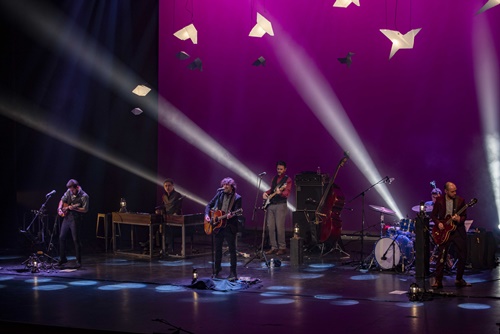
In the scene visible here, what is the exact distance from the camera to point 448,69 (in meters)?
13.1

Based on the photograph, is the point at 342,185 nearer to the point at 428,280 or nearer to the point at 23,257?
the point at 428,280

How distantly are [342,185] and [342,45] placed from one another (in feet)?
9.31

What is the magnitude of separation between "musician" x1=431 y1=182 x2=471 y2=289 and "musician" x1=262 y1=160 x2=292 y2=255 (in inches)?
147

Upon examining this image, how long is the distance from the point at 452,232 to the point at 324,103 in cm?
552

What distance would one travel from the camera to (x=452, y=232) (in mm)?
9266

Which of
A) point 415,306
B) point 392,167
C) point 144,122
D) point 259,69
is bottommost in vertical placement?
point 415,306

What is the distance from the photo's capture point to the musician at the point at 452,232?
9.21 metres

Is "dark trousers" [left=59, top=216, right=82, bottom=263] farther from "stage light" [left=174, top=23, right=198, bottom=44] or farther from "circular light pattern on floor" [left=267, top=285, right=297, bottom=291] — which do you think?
"stage light" [left=174, top=23, right=198, bottom=44]

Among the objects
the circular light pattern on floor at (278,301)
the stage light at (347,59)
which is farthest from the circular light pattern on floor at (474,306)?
the stage light at (347,59)

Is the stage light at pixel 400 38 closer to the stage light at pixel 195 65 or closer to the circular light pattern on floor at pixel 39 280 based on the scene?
the stage light at pixel 195 65

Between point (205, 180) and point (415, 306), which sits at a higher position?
point (205, 180)

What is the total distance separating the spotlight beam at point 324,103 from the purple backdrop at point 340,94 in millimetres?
75

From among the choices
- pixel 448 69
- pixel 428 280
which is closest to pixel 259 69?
pixel 448 69

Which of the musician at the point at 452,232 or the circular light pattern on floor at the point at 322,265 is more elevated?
the musician at the point at 452,232
